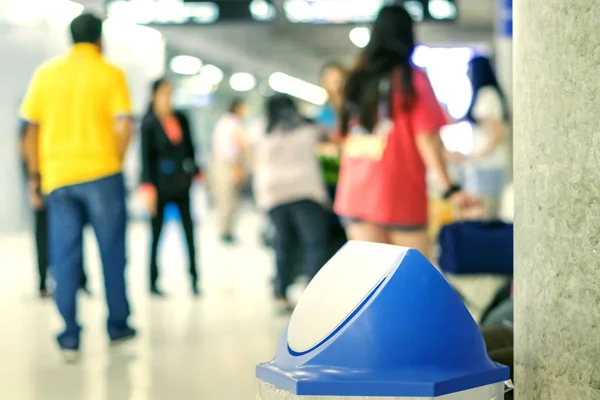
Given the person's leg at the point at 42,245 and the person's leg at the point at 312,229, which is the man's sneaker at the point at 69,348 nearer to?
the person's leg at the point at 312,229

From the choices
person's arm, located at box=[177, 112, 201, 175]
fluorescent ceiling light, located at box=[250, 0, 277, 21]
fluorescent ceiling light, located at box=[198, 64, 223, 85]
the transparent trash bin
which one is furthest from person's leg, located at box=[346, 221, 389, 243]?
fluorescent ceiling light, located at box=[198, 64, 223, 85]

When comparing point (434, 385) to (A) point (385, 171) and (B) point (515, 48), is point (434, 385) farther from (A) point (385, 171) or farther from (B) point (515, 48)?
(A) point (385, 171)

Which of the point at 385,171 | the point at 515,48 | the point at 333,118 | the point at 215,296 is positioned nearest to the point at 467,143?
the point at 333,118

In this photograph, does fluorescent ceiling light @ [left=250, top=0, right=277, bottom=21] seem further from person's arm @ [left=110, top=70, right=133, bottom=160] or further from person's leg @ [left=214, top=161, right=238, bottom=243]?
person's arm @ [left=110, top=70, right=133, bottom=160]

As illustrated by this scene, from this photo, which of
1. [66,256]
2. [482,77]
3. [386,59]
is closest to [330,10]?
[482,77]

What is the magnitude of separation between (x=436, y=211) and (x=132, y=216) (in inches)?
357

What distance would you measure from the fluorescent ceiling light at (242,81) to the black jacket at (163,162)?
23130 mm

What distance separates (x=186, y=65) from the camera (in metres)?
25.6

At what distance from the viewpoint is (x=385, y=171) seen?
4395 millimetres

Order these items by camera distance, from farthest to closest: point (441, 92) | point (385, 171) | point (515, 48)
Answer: point (441, 92), point (385, 171), point (515, 48)

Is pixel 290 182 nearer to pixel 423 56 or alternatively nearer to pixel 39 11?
pixel 39 11

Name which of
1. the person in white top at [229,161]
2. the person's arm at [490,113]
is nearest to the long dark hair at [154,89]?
the person's arm at [490,113]

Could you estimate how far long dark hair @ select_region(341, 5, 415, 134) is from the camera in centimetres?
441

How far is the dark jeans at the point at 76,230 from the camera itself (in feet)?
17.4
